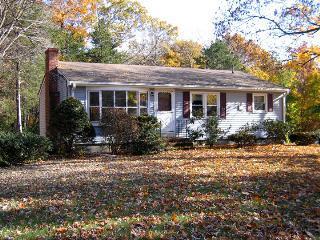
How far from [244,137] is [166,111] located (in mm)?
4476

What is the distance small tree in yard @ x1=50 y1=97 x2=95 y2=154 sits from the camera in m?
17.3

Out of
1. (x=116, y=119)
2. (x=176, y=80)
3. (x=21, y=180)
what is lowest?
(x=21, y=180)

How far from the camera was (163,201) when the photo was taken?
318 inches

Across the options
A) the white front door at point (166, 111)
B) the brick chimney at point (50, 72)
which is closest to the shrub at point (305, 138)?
the white front door at point (166, 111)

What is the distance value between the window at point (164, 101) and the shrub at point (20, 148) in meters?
6.93

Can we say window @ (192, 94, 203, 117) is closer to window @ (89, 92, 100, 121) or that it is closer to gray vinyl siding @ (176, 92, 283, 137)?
gray vinyl siding @ (176, 92, 283, 137)

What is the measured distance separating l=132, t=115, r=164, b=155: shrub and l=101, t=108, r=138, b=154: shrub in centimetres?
26

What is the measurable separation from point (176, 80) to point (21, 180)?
1235 cm

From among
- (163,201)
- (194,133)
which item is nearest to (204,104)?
(194,133)

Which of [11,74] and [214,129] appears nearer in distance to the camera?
[214,129]

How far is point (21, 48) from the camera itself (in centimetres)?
2642

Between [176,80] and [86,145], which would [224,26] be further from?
[86,145]

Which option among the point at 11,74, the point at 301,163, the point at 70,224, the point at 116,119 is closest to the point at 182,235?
the point at 70,224

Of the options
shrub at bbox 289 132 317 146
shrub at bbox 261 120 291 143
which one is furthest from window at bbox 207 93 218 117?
shrub at bbox 289 132 317 146
